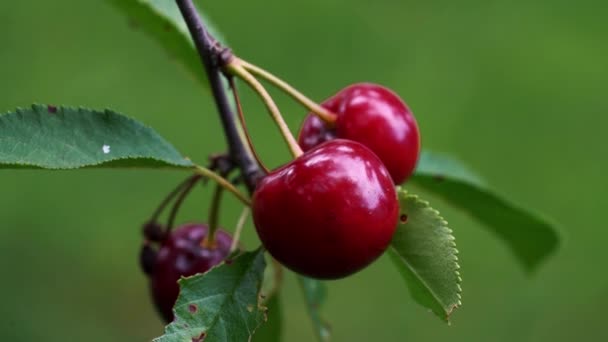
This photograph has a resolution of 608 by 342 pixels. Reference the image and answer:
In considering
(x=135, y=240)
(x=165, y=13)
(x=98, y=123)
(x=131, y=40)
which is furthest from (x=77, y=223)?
(x=98, y=123)

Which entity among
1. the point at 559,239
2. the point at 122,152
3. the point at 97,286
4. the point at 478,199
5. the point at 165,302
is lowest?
the point at 97,286

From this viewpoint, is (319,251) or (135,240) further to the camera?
(135,240)

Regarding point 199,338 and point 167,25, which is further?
point 167,25

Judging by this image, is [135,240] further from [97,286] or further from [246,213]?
[246,213]

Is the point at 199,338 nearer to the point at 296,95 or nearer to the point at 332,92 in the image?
the point at 296,95

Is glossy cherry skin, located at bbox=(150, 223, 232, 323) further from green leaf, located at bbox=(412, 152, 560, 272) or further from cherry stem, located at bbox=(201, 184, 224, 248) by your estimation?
green leaf, located at bbox=(412, 152, 560, 272)

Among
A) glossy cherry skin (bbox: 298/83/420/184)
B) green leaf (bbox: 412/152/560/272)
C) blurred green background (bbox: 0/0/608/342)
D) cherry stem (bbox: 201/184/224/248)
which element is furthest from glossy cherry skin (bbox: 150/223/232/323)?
blurred green background (bbox: 0/0/608/342)

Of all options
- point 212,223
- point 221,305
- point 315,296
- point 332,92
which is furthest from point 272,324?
point 332,92
